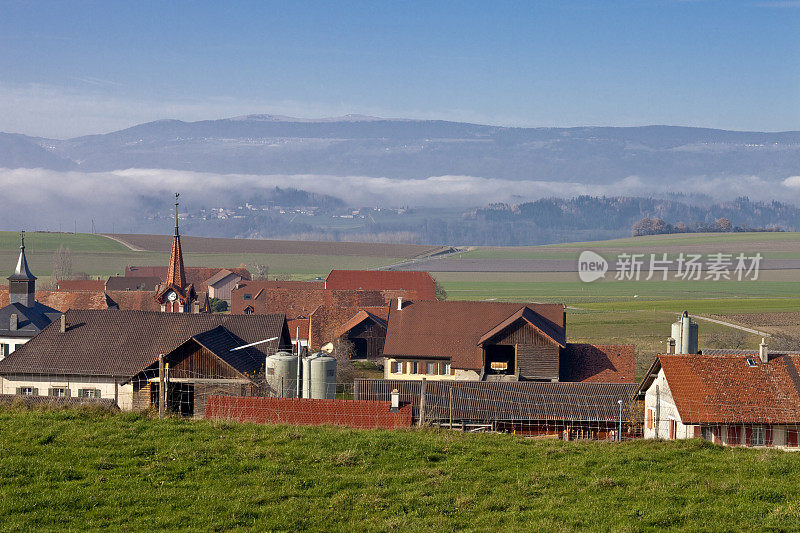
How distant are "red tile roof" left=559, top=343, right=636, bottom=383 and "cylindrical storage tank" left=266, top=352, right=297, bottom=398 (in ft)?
62.1

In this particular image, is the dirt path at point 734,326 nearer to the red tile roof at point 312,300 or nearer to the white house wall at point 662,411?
the red tile roof at point 312,300

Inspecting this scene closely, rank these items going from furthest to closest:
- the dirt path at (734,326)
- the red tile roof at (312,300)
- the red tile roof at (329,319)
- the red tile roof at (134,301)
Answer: the red tile roof at (134,301) → the red tile roof at (312,300) → the dirt path at (734,326) → the red tile roof at (329,319)

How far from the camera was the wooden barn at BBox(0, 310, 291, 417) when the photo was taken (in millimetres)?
30891

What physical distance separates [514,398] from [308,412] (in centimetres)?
1202

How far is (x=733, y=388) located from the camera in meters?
23.1

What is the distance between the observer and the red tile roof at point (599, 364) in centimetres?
4391

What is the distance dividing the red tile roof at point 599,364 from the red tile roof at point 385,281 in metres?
41.0

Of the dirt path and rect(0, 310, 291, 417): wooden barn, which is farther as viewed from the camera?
the dirt path

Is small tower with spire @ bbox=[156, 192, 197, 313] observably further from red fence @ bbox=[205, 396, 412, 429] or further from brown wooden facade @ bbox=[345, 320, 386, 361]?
red fence @ bbox=[205, 396, 412, 429]

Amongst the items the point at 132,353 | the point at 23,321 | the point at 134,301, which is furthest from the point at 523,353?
the point at 134,301

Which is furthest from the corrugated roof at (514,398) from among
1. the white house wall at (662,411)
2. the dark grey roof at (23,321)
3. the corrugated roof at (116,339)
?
the dark grey roof at (23,321)

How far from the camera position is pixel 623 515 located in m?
11.7

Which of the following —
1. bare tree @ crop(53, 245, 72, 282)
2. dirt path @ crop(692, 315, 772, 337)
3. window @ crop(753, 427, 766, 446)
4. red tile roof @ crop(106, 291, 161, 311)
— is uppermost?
bare tree @ crop(53, 245, 72, 282)

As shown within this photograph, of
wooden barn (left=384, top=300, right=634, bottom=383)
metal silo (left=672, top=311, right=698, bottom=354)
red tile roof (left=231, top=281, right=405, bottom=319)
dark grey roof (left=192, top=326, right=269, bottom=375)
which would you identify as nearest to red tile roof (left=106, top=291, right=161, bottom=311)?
red tile roof (left=231, top=281, right=405, bottom=319)
